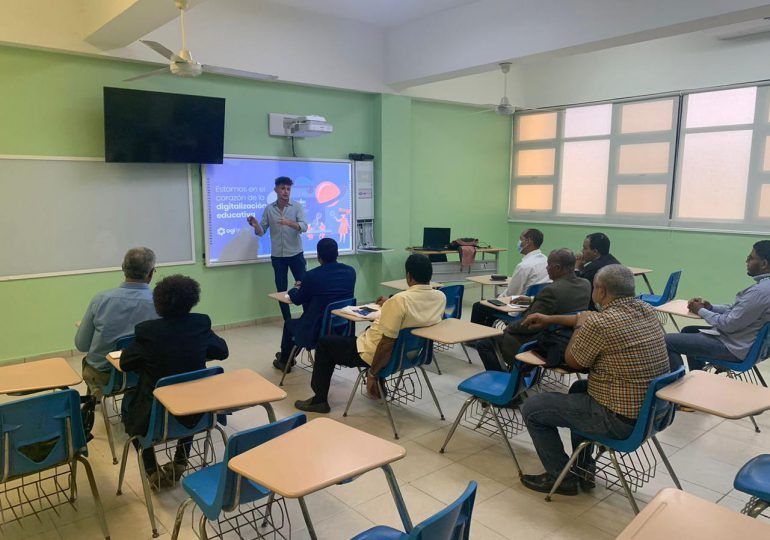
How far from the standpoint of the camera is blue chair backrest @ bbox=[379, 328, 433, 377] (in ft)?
11.8

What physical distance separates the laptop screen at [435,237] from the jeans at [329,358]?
3.99 metres

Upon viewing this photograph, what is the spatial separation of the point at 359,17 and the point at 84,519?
6325 mm

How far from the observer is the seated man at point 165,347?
2.68 meters

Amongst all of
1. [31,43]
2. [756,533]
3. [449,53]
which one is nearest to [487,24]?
[449,53]

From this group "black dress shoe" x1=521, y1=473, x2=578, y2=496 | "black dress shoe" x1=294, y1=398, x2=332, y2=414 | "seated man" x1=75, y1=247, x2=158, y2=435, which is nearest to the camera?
"black dress shoe" x1=521, y1=473, x2=578, y2=496

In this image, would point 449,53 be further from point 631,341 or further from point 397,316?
point 631,341

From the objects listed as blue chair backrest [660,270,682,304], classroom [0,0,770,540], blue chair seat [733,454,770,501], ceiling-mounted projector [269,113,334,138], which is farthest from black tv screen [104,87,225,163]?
blue chair seat [733,454,770,501]

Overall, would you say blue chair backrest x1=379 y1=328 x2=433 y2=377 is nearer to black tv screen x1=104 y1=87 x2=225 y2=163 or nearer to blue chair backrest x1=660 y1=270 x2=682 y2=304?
blue chair backrest x1=660 y1=270 x2=682 y2=304

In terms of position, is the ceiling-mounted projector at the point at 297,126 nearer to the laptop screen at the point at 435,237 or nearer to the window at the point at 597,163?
the laptop screen at the point at 435,237

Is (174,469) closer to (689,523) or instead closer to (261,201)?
(689,523)

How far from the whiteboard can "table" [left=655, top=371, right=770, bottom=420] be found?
521 centimetres

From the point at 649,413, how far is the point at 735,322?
1824 mm

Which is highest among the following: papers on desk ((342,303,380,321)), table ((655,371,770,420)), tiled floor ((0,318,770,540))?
papers on desk ((342,303,380,321))

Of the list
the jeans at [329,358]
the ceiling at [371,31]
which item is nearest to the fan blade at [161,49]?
the ceiling at [371,31]
